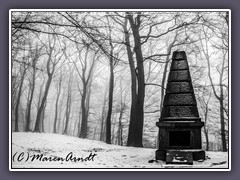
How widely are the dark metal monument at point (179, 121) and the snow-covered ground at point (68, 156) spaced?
0.28 m

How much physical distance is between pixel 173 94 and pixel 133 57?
1.45 metres

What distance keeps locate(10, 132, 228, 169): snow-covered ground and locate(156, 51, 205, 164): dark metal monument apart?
0.93 ft

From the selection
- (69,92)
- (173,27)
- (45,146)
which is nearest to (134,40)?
(173,27)

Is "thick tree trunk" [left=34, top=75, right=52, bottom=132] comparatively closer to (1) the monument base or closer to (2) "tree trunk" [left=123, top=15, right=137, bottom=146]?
(2) "tree trunk" [left=123, top=15, right=137, bottom=146]

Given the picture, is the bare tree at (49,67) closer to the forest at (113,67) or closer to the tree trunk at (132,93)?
the forest at (113,67)

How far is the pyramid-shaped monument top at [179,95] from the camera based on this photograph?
688cm

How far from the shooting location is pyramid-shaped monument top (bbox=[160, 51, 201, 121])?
6879 mm

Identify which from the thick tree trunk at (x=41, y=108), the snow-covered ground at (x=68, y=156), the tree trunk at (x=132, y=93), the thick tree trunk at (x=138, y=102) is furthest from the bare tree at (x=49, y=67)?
the thick tree trunk at (x=138, y=102)

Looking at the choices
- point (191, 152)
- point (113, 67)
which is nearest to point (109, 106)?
point (113, 67)

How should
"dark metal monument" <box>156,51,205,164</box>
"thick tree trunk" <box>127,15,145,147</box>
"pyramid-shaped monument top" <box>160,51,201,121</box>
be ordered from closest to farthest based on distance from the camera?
"dark metal monument" <box>156,51,205,164</box>
"pyramid-shaped monument top" <box>160,51,201,121</box>
"thick tree trunk" <box>127,15,145,147</box>

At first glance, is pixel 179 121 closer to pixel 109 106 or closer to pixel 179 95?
pixel 179 95

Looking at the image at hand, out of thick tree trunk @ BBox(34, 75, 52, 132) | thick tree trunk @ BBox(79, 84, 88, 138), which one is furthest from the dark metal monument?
thick tree trunk @ BBox(34, 75, 52, 132)

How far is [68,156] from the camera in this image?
6340 millimetres
